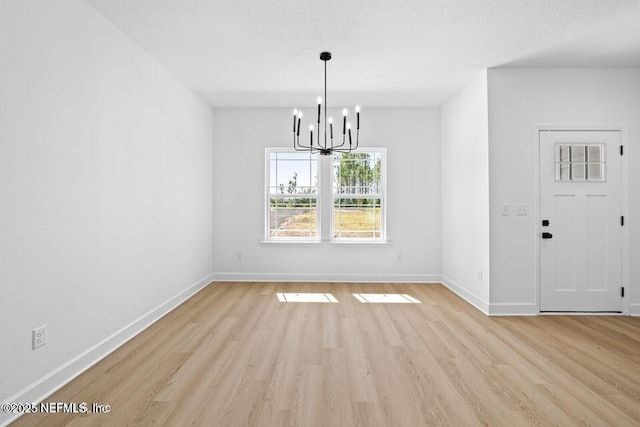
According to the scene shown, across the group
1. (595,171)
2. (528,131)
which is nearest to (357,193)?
(528,131)

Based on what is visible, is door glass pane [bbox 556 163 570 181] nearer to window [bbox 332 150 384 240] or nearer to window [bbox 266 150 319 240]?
window [bbox 332 150 384 240]

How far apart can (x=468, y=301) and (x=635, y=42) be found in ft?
10.5

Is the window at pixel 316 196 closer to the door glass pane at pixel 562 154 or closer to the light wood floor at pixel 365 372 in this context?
the light wood floor at pixel 365 372

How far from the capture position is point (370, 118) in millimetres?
5309

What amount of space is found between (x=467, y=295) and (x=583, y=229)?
1.49 m

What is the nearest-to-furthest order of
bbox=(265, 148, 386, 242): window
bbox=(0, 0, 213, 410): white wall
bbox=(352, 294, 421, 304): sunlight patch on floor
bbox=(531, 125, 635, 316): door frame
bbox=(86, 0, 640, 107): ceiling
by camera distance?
bbox=(0, 0, 213, 410): white wall, bbox=(86, 0, 640, 107): ceiling, bbox=(531, 125, 635, 316): door frame, bbox=(352, 294, 421, 304): sunlight patch on floor, bbox=(265, 148, 386, 242): window

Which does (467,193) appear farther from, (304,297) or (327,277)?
(304,297)

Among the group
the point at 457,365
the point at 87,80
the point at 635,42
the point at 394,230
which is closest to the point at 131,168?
the point at 87,80

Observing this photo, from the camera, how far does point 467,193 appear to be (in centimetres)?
435

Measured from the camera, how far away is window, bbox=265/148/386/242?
5398 mm

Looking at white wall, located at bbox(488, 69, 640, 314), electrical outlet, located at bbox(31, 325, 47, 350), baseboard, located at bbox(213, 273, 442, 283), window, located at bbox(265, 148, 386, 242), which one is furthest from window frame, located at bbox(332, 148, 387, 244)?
electrical outlet, located at bbox(31, 325, 47, 350)

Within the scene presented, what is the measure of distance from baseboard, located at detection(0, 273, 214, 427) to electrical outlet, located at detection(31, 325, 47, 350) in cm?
22

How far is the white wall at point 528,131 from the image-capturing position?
3.74 m

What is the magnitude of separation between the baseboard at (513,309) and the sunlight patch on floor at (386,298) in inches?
33.9
